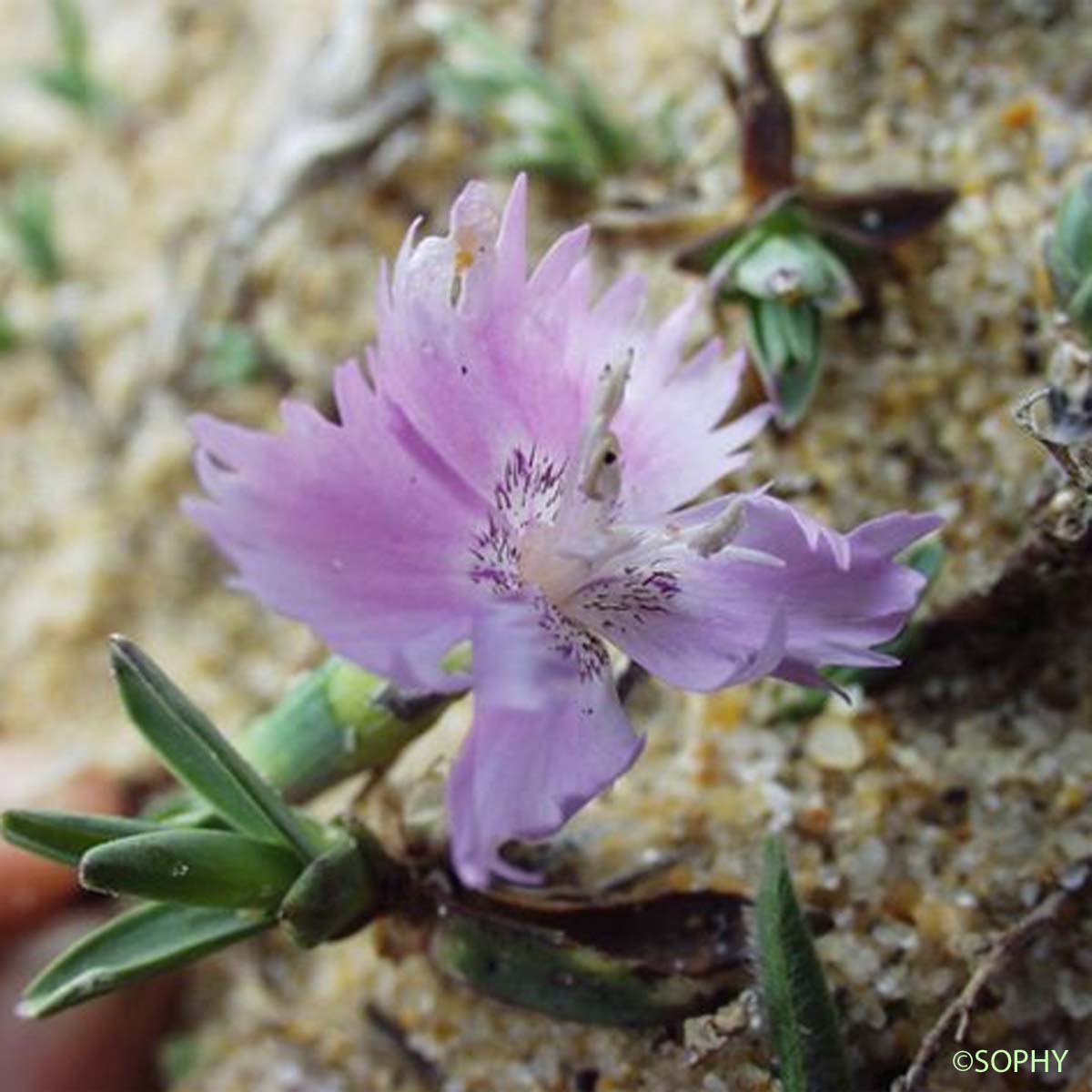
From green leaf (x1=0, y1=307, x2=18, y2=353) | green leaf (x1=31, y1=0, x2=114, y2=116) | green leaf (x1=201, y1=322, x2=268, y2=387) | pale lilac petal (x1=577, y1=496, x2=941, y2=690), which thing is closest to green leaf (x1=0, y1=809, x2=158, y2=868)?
pale lilac petal (x1=577, y1=496, x2=941, y2=690)

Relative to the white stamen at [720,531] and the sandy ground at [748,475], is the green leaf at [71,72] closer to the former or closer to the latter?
the sandy ground at [748,475]

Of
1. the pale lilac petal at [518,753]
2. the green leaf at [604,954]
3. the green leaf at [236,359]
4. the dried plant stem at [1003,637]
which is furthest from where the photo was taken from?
the green leaf at [236,359]

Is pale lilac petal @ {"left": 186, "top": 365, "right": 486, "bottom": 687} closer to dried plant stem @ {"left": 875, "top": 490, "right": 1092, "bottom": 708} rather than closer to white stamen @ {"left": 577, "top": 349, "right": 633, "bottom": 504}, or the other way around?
white stamen @ {"left": 577, "top": 349, "right": 633, "bottom": 504}

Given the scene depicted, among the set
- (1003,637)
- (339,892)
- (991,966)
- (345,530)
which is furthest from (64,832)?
(1003,637)

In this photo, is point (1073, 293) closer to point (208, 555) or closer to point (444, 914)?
point (444, 914)

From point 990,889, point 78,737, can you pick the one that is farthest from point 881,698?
point 78,737

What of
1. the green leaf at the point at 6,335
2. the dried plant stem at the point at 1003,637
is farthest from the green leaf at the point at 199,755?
the green leaf at the point at 6,335
